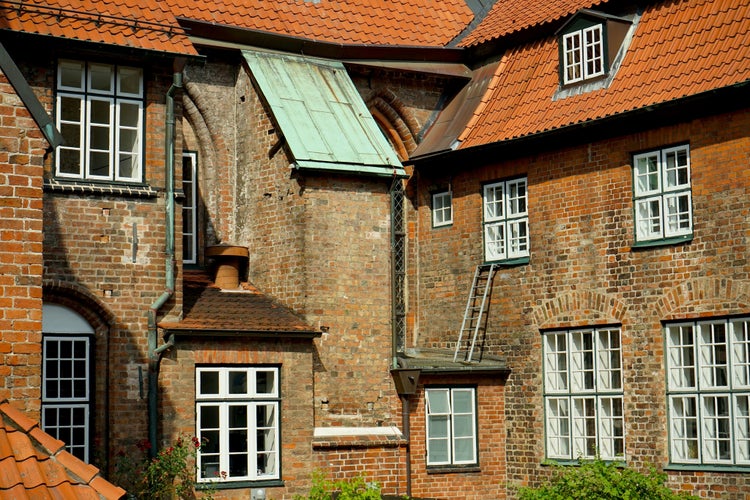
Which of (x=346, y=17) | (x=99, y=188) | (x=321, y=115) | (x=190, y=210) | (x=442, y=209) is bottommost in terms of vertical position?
(x=99, y=188)

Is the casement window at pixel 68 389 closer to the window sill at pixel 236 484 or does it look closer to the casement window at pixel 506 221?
the window sill at pixel 236 484

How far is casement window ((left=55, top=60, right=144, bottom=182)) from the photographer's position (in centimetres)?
1969

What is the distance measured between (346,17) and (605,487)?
471 inches

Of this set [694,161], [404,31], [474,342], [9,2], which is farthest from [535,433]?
[9,2]

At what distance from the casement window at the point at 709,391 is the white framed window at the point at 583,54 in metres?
4.93

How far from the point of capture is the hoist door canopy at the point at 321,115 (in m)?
22.3

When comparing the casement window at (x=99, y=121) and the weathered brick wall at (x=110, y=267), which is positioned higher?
the casement window at (x=99, y=121)

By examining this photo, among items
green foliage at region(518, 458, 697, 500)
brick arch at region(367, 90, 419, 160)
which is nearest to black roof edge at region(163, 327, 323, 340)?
green foliage at region(518, 458, 697, 500)

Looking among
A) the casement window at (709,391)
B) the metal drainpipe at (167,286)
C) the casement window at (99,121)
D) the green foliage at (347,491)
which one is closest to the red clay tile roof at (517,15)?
the casement window at (709,391)

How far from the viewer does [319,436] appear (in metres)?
21.2

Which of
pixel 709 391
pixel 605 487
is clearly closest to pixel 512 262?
pixel 709 391

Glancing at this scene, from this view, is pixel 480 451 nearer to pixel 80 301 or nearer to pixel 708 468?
pixel 708 468

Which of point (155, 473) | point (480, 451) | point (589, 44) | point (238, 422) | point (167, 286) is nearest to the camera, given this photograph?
point (155, 473)

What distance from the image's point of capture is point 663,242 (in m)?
20.6
